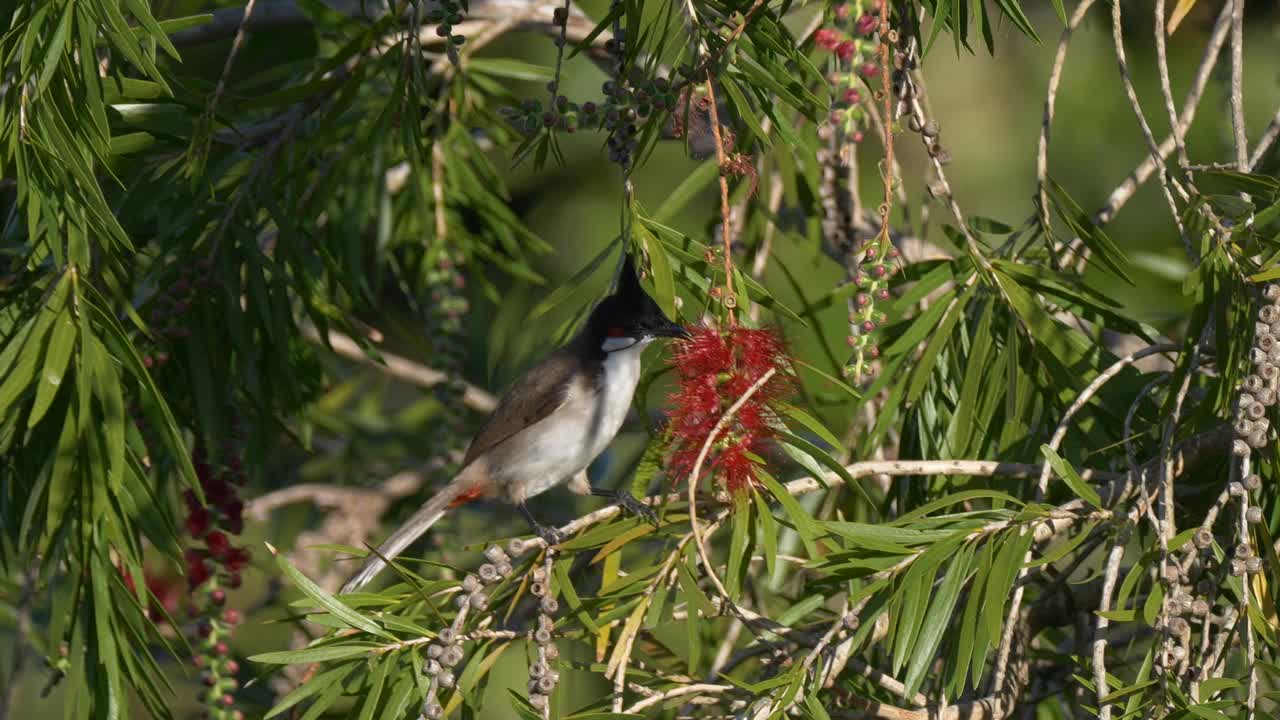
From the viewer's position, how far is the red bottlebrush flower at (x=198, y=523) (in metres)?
1.93

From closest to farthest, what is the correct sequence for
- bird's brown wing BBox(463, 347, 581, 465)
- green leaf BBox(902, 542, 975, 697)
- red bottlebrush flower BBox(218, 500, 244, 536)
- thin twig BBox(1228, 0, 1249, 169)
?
1. green leaf BBox(902, 542, 975, 697)
2. thin twig BBox(1228, 0, 1249, 169)
3. red bottlebrush flower BBox(218, 500, 244, 536)
4. bird's brown wing BBox(463, 347, 581, 465)

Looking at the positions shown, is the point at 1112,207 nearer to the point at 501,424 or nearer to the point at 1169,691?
the point at 1169,691

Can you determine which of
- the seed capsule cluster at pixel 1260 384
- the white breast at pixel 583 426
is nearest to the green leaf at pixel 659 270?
the seed capsule cluster at pixel 1260 384

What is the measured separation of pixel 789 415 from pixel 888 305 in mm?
422

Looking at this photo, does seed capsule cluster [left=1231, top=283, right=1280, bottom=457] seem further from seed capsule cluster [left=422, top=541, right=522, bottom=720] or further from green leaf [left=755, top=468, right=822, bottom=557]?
seed capsule cluster [left=422, top=541, right=522, bottom=720]

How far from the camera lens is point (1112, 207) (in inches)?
76.4

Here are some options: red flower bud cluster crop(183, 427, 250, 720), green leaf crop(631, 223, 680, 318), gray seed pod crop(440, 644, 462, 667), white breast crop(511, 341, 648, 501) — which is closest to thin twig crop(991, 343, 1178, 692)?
green leaf crop(631, 223, 680, 318)

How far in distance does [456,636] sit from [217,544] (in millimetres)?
590

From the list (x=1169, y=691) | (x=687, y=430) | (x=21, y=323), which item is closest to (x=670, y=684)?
(x=687, y=430)

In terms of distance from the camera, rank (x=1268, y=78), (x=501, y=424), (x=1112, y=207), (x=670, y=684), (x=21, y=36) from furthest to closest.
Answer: (x=1268, y=78), (x=501, y=424), (x=1112, y=207), (x=670, y=684), (x=21, y=36)

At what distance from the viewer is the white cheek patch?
255cm

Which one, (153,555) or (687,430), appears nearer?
(687,430)

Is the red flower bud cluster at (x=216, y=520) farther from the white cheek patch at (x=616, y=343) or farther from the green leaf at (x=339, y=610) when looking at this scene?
the white cheek patch at (x=616, y=343)

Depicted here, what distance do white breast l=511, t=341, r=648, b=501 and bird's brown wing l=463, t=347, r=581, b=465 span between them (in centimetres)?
3
